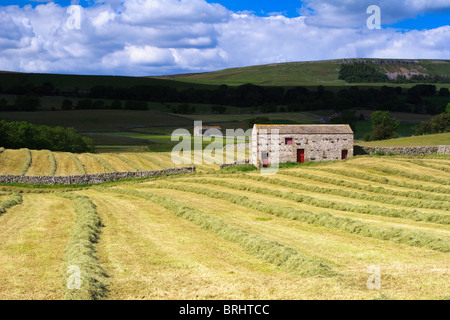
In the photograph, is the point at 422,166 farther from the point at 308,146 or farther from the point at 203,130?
the point at 203,130

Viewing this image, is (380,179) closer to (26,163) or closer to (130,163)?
(130,163)

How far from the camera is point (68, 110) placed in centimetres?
14162

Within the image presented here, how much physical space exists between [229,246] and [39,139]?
70.2 m

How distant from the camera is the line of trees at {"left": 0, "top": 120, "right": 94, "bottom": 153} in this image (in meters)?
78.9

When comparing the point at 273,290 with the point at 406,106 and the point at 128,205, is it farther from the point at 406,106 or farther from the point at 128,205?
the point at 406,106

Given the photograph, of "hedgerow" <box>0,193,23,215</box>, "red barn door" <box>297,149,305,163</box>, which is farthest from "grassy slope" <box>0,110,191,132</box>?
"hedgerow" <box>0,193,23,215</box>

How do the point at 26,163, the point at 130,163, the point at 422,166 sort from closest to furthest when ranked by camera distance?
the point at 422,166, the point at 26,163, the point at 130,163

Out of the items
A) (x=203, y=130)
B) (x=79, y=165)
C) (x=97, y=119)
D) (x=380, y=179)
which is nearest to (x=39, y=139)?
(x=79, y=165)

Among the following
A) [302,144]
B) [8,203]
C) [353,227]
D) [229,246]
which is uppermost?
[302,144]

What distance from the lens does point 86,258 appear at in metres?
14.9

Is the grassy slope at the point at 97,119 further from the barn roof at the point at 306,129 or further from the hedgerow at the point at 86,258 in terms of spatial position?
the hedgerow at the point at 86,258

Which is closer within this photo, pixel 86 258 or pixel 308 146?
pixel 86 258

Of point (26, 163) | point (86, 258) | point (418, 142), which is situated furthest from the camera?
point (418, 142)

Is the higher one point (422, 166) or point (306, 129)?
point (306, 129)
